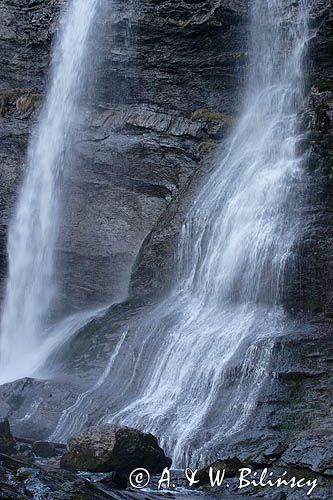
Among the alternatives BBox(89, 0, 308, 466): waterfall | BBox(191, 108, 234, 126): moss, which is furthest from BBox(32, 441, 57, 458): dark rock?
BBox(191, 108, 234, 126): moss

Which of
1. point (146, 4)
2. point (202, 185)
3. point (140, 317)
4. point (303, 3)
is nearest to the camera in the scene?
point (140, 317)

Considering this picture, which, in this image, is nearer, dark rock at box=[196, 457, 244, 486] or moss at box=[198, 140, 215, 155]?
dark rock at box=[196, 457, 244, 486]

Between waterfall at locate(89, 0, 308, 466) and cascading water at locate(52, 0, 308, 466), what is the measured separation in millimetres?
36

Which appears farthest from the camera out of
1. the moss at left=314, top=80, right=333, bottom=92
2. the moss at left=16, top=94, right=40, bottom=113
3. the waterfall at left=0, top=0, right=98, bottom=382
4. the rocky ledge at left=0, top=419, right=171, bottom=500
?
the moss at left=16, top=94, right=40, bottom=113

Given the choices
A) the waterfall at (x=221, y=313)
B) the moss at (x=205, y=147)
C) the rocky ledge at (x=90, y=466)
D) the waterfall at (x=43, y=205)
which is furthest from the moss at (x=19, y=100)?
the rocky ledge at (x=90, y=466)

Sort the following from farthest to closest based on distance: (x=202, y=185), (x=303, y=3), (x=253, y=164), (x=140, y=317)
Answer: (x=303, y=3) → (x=202, y=185) → (x=253, y=164) → (x=140, y=317)

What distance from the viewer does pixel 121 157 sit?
30.1m

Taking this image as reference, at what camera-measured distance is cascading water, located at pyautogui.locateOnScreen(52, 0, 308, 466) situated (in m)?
15.9

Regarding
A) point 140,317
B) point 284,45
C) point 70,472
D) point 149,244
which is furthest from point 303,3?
point 70,472

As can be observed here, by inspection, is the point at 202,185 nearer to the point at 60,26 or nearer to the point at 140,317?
the point at 140,317

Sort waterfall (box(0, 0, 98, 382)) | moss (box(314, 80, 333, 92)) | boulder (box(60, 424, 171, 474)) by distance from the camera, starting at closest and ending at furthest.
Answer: boulder (box(60, 424, 171, 474)) < moss (box(314, 80, 333, 92)) < waterfall (box(0, 0, 98, 382))

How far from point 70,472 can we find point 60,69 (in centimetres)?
2489

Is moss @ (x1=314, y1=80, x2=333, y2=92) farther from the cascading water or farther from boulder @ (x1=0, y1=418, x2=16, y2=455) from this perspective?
boulder @ (x1=0, y1=418, x2=16, y2=455)

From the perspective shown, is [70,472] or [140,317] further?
[140,317]
